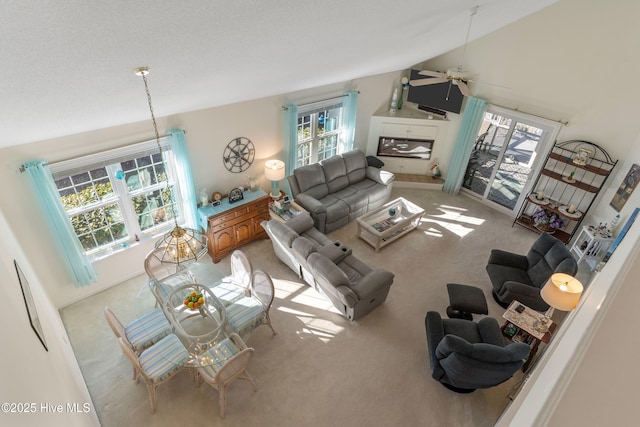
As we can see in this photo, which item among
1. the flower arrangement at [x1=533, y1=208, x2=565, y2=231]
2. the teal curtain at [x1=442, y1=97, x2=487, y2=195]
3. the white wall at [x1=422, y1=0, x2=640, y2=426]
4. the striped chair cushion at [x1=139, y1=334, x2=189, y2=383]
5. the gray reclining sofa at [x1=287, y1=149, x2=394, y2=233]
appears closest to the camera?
the striped chair cushion at [x1=139, y1=334, x2=189, y2=383]

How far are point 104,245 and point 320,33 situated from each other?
4.18 meters

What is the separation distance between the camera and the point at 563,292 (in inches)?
138

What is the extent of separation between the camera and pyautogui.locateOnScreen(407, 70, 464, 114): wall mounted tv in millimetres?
6980

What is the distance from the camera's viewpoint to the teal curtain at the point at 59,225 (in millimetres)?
3842

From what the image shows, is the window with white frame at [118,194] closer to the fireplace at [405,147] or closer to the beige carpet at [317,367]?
the beige carpet at [317,367]

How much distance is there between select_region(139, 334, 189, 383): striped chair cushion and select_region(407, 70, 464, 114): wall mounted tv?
6.28 meters

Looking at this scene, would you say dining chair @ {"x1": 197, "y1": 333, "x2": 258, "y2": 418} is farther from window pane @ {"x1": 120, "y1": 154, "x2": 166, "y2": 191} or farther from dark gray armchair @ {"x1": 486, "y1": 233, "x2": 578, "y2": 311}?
dark gray armchair @ {"x1": 486, "y1": 233, "x2": 578, "y2": 311}

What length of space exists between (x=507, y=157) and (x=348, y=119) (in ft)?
12.7

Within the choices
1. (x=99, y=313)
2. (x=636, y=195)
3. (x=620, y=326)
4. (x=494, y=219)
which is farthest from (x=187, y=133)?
(x=636, y=195)

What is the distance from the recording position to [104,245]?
4945 mm

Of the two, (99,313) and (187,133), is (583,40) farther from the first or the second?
(99,313)

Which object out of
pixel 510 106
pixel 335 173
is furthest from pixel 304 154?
pixel 510 106

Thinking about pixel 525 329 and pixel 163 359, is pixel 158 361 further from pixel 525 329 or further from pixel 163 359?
pixel 525 329

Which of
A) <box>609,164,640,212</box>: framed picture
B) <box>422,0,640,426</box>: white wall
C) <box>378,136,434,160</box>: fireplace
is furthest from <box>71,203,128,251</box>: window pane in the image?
<box>609,164,640,212</box>: framed picture
